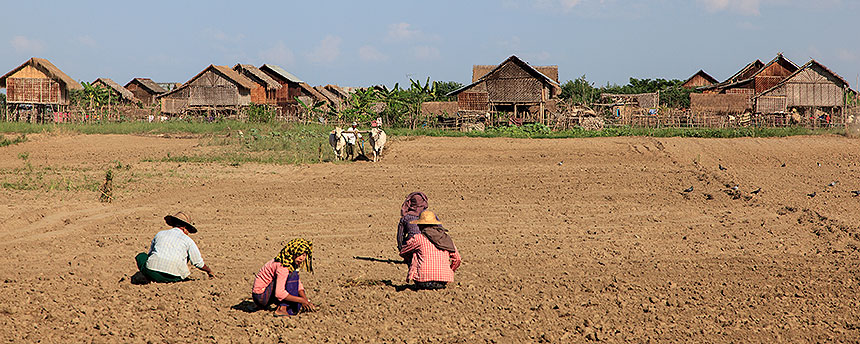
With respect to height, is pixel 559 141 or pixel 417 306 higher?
pixel 559 141

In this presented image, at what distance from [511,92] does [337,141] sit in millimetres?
18147

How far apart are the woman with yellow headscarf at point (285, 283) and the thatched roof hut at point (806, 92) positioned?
37.3 metres

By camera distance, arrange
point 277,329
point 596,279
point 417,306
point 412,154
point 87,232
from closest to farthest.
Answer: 1. point 277,329
2. point 417,306
3. point 596,279
4. point 87,232
5. point 412,154

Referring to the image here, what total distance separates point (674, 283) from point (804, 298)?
1122mm

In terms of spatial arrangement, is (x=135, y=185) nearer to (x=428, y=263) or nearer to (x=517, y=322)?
(x=428, y=263)

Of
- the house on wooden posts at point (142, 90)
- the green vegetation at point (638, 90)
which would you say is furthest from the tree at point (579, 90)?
the house on wooden posts at point (142, 90)

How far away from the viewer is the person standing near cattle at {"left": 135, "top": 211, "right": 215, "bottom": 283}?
7.25m

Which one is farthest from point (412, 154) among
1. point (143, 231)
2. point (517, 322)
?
point (517, 322)

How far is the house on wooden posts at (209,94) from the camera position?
149 feet

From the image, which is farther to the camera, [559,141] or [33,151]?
[559,141]

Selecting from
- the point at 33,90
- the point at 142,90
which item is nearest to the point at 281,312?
the point at 33,90

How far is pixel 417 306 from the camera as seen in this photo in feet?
22.2

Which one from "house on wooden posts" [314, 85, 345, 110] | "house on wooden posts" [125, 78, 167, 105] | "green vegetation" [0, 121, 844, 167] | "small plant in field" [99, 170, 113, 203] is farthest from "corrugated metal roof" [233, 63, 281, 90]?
"small plant in field" [99, 170, 113, 203]

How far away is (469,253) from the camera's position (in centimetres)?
939
